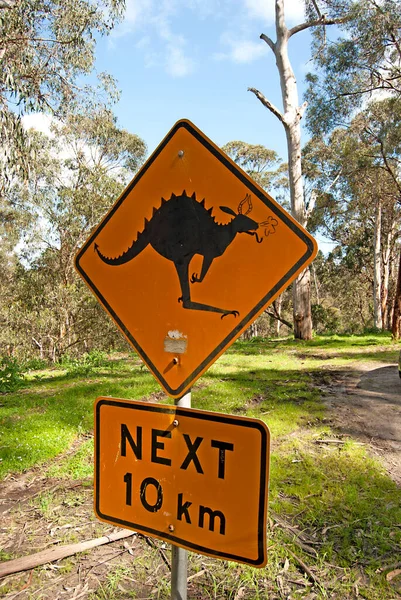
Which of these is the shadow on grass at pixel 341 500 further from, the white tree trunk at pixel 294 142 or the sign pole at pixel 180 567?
the white tree trunk at pixel 294 142

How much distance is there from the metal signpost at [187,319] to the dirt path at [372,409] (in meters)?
2.75

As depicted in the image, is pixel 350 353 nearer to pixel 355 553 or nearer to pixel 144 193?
pixel 355 553

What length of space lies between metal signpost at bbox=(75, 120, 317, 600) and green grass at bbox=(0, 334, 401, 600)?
129 cm

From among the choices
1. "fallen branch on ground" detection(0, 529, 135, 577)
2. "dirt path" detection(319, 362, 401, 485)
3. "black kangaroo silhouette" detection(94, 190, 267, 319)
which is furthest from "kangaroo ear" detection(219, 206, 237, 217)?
"dirt path" detection(319, 362, 401, 485)

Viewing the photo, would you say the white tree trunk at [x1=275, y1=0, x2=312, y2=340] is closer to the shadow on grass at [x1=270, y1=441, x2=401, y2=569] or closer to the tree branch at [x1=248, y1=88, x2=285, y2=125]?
the tree branch at [x1=248, y1=88, x2=285, y2=125]

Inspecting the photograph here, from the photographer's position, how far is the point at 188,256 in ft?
4.58

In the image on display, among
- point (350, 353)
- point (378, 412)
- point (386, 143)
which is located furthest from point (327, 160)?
point (378, 412)

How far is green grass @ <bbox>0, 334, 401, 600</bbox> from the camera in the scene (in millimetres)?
2375

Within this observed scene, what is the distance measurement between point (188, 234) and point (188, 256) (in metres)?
0.08

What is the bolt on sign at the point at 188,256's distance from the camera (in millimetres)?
1292

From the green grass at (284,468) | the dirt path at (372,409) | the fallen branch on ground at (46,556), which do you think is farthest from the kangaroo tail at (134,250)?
the dirt path at (372,409)

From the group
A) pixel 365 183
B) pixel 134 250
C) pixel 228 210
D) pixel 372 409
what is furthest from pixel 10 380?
pixel 365 183

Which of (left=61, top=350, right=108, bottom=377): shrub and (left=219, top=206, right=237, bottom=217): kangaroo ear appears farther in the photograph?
(left=61, top=350, right=108, bottom=377): shrub

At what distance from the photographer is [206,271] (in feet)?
4.46
